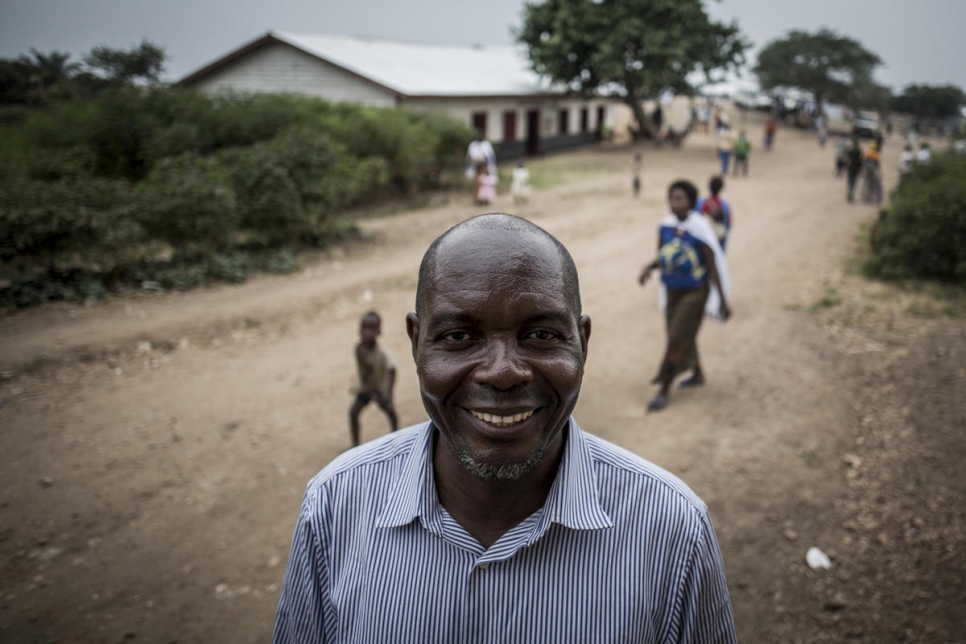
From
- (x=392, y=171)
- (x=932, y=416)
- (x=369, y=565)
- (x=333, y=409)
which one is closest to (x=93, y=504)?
(x=333, y=409)

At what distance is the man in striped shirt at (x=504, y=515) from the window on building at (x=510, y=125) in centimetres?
2556

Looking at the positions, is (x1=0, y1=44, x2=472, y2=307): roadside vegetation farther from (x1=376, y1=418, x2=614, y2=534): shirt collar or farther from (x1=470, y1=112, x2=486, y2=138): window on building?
(x1=376, y1=418, x2=614, y2=534): shirt collar

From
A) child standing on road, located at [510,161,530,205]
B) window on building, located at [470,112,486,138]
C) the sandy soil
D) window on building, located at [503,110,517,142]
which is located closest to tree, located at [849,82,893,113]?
window on building, located at [503,110,517,142]

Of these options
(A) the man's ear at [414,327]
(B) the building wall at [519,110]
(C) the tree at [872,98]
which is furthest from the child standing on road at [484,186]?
(C) the tree at [872,98]

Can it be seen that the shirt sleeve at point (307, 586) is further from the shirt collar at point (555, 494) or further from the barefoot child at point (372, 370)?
the barefoot child at point (372, 370)

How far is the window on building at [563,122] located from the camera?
2984 centimetres

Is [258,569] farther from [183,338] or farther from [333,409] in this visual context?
[183,338]

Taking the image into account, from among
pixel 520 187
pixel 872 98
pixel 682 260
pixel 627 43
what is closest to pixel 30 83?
pixel 520 187

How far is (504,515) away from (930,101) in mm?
64038

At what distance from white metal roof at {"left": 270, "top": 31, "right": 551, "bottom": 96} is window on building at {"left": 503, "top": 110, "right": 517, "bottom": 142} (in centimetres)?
92

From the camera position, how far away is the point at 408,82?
2203cm

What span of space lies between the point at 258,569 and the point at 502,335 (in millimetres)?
3144

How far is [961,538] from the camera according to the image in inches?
158

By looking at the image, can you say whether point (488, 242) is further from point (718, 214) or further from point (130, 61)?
point (130, 61)
